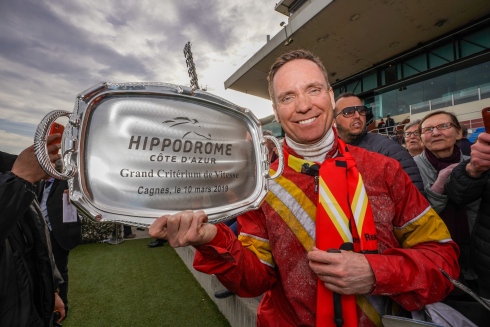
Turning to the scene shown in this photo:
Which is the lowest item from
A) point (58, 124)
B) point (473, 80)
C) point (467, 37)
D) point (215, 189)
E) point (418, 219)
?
point (418, 219)

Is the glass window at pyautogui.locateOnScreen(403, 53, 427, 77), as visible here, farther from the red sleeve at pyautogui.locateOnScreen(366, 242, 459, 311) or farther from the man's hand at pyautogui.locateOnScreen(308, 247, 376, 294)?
the man's hand at pyautogui.locateOnScreen(308, 247, 376, 294)

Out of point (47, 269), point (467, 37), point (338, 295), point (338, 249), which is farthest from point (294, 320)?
point (467, 37)

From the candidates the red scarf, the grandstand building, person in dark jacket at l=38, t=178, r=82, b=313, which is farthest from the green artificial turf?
the grandstand building

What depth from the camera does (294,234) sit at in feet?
3.23

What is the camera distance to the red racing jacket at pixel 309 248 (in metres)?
0.84

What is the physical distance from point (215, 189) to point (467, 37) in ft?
47.1

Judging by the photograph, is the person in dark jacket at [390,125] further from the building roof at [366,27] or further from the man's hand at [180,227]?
the man's hand at [180,227]

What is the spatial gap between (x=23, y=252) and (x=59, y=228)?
146 cm

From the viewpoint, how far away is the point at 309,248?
96 centimetres

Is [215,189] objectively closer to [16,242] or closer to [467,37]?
[16,242]

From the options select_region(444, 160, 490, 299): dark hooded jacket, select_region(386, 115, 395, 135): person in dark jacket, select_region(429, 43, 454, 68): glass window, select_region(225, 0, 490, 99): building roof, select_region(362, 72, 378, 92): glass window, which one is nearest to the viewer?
select_region(444, 160, 490, 299): dark hooded jacket

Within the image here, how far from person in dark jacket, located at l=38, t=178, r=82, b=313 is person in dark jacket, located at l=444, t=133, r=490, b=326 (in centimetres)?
301

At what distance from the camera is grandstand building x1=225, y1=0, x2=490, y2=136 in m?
9.79

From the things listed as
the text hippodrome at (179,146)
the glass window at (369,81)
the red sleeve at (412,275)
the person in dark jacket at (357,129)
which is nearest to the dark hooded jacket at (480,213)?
→ the person in dark jacket at (357,129)
